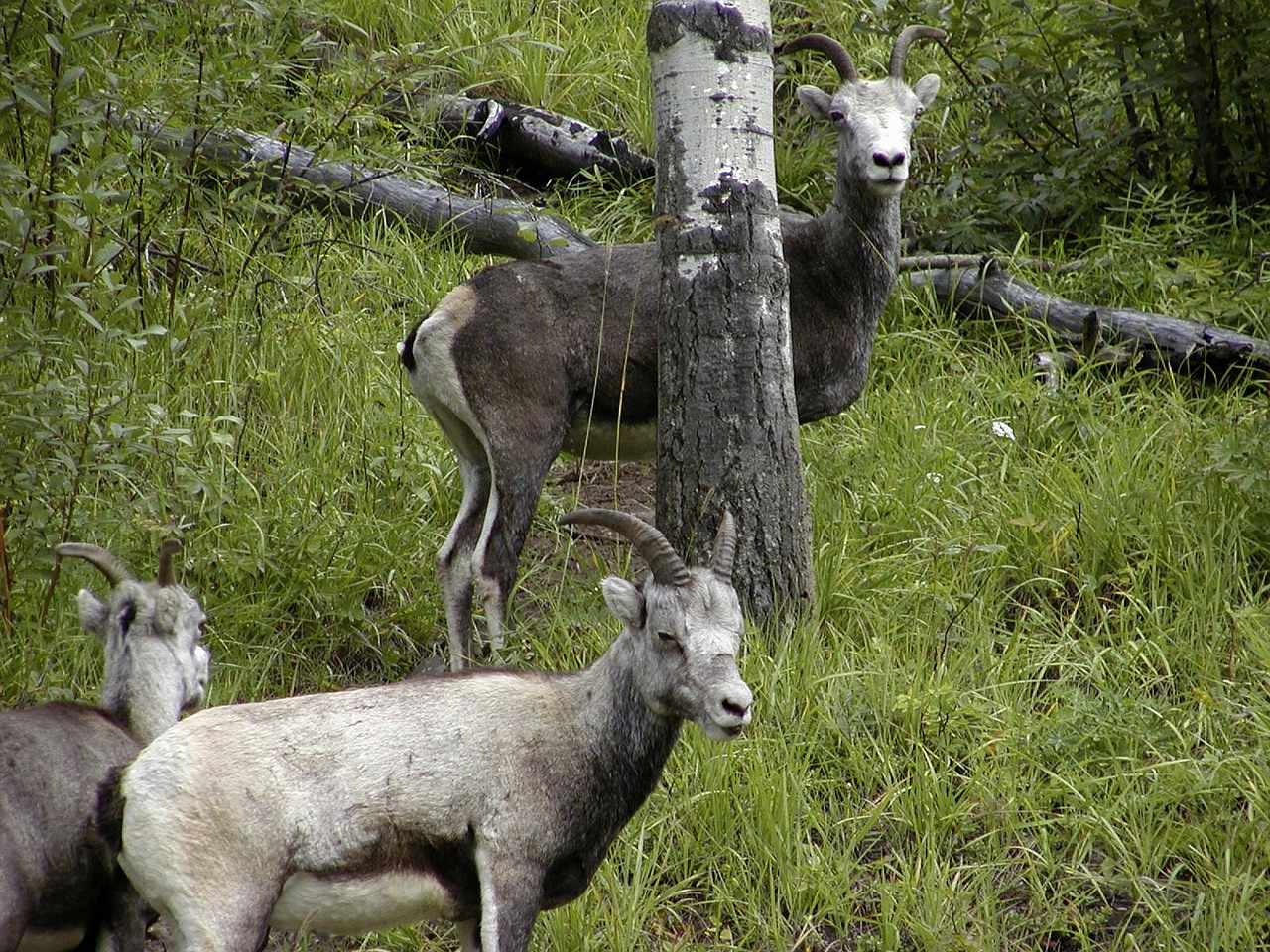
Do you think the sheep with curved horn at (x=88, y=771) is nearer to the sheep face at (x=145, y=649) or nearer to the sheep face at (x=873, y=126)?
the sheep face at (x=145, y=649)

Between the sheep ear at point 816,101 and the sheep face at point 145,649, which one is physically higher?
the sheep ear at point 816,101

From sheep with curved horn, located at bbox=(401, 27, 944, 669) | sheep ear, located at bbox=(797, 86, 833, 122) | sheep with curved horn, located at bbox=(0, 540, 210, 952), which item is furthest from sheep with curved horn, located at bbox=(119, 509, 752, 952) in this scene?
sheep ear, located at bbox=(797, 86, 833, 122)

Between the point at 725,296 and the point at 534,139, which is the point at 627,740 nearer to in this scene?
the point at 725,296

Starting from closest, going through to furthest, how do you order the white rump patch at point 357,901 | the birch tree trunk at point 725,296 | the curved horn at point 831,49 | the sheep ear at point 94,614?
the white rump patch at point 357,901 < the sheep ear at point 94,614 < the birch tree trunk at point 725,296 < the curved horn at point 831,49

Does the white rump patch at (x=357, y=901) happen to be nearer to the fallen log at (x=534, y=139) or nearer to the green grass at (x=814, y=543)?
the green grass at (x=814, y=543)

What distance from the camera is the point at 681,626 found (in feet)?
12.8

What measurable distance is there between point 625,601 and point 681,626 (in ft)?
0.72

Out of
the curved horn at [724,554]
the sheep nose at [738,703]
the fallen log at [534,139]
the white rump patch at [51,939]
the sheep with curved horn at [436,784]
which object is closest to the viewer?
the sheep with curved horn at [436,784]

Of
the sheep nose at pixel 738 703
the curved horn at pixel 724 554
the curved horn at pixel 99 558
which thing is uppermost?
the curved horn at pixel 724 554

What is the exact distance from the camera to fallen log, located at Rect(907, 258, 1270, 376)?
22.7 feet

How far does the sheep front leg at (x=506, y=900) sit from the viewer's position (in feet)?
12.0

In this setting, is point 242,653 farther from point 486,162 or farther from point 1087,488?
point 486,162

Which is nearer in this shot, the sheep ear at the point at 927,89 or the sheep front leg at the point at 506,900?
the sheep front leg at the point at 506,900

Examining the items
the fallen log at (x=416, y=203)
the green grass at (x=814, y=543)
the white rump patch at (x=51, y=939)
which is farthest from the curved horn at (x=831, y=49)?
the white rump patch at (x=51, y=939)
